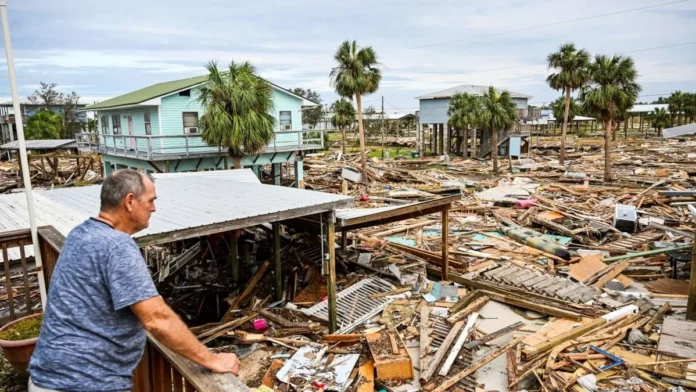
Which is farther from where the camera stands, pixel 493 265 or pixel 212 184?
pixel 493 265

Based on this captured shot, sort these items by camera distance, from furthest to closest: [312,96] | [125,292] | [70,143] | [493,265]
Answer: [312,96]
[70,143]
[493,265]
[125,292]

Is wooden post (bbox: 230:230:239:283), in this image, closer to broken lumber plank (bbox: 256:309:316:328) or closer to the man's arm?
broken lumber plank (bbox: 256:309:316:328)

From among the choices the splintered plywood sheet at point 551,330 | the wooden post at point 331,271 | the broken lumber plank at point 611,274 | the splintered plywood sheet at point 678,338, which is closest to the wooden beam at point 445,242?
the splintered plywood sheet at point 551,330

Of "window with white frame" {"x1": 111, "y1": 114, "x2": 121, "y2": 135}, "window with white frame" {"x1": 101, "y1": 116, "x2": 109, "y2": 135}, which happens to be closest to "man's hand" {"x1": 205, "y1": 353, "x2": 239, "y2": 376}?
"window with white frame" {"x1": 111, "y1": 114, "x2": 121, "y2": 135}

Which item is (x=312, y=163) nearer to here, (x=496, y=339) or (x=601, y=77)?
(x=601, y=77)

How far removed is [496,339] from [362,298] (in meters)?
3.14

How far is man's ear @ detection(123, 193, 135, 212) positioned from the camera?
237 centimetres

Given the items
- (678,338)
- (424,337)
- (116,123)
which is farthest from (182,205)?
(116,123)

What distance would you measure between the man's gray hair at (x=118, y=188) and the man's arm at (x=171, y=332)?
545 millimetres

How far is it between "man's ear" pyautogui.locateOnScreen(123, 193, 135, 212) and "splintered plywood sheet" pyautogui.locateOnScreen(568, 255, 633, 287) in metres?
12.8

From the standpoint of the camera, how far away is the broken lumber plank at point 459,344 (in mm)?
8148

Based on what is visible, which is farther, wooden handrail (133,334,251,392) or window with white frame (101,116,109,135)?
window with white frame (101,116,109,135)

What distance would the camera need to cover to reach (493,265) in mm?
14180

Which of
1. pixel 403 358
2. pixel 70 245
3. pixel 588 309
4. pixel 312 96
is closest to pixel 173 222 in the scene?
pixel 403 358
